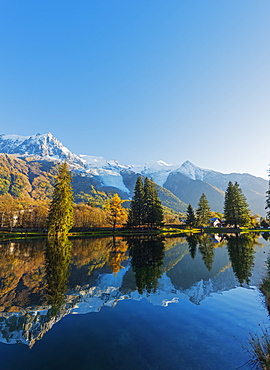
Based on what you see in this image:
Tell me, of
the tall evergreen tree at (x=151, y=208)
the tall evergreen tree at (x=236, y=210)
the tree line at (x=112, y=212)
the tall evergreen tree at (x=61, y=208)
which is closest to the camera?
the tall evergreen tree at (x=61, y=208)

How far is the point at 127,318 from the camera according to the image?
9.21 meters

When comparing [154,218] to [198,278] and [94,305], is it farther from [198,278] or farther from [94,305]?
[94,305]

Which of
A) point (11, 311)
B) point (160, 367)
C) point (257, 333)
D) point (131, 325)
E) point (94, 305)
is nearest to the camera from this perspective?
point (160, 367)

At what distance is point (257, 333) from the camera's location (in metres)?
7.78

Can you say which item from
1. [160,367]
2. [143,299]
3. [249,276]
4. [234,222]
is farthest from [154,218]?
[160,367]

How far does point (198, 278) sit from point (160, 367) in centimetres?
1098

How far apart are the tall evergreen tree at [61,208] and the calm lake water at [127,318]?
105ft

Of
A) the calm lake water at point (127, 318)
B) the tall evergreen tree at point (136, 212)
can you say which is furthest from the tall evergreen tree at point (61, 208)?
the calm lake water at point (127, 318)

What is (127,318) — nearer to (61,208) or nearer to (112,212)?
(61,208)

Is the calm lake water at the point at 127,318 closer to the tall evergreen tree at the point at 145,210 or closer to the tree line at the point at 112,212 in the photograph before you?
the tree line at the point at 112,212

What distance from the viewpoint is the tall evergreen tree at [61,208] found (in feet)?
159

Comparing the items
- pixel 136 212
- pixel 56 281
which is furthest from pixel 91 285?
pixel 136 212

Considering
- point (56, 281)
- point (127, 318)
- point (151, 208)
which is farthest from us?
point (151, 208)

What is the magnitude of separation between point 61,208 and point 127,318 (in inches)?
1685
